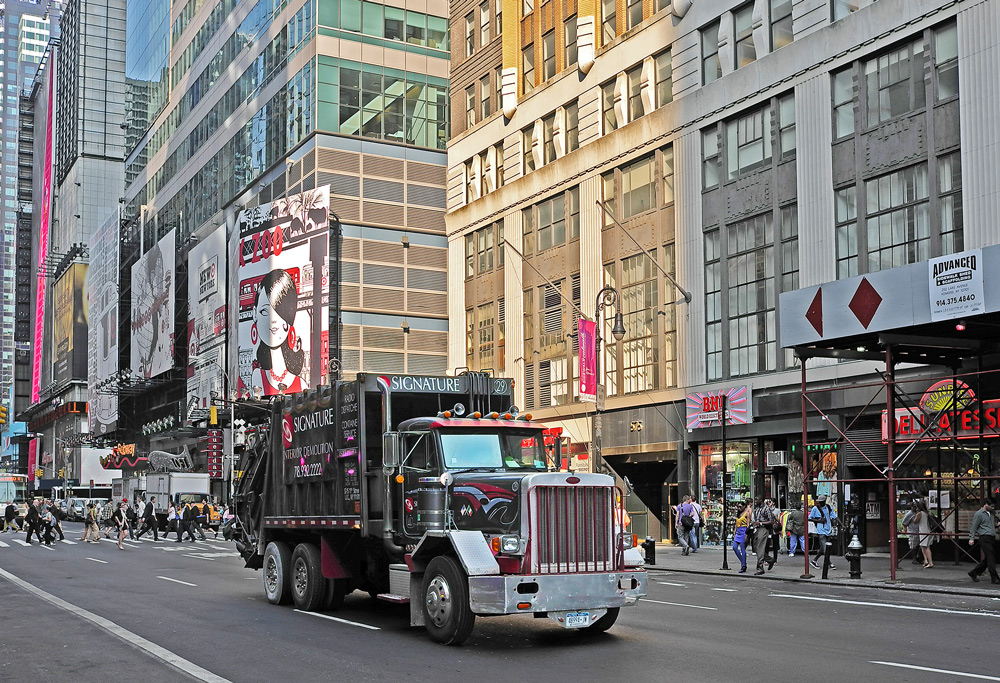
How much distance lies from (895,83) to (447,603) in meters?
24.3

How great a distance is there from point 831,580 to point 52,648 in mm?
17078

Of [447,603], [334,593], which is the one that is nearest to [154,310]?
[334,593]

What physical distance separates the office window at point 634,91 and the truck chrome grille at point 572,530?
3098 centimetres

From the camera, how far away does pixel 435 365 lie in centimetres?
6794

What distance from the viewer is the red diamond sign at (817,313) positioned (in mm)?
25031

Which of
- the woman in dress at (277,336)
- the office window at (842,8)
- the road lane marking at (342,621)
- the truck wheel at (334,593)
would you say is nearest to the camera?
the road lane marking at (342,621)

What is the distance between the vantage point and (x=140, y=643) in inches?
523

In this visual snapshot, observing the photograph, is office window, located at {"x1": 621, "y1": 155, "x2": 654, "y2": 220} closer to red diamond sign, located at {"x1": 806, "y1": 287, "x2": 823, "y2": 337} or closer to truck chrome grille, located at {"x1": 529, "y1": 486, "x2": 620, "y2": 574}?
red diamond sign, located at {"x1": 806, "y1": 287, "x2": 823, "y2": 337}

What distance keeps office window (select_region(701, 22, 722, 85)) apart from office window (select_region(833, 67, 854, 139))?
5.93m

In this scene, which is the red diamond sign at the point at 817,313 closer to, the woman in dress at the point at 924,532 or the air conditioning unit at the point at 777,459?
the woman in dress at the point at 924,532

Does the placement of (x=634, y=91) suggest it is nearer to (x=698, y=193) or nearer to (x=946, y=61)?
(x=698, y=193)

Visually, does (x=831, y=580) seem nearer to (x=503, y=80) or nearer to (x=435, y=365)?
(x=503, y=80)

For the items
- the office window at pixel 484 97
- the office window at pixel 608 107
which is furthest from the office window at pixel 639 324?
the office window at pixel 484 97

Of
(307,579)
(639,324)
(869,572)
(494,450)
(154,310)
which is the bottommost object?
(869,572)
